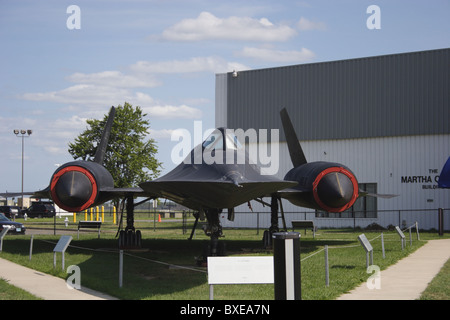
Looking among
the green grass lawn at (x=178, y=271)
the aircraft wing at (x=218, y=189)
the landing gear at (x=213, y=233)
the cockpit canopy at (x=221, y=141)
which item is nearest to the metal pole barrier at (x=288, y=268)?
the green grass lawn at (x=178, y=271)

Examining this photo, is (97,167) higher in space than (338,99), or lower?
lower

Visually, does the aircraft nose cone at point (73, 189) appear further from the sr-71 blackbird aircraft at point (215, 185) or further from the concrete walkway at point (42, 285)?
the concrete walkway at point (42, 285)

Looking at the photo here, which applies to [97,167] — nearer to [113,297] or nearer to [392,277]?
[113,297]

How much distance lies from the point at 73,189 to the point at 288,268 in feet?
28.8

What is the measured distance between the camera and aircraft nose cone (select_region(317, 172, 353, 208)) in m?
14.5

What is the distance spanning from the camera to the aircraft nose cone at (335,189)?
47.5ft

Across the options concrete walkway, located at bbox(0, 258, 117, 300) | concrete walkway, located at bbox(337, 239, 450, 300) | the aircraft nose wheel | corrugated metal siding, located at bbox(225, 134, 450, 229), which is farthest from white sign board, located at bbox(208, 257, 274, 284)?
corrugated metal siding, located at bbox(225, 134, 450, 229)

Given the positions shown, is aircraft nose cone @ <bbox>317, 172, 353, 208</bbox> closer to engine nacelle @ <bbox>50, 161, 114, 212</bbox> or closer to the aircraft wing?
the aircraft wing

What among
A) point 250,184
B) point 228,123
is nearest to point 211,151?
point 250,184

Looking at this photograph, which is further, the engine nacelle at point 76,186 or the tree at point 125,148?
the tree at point 125,148

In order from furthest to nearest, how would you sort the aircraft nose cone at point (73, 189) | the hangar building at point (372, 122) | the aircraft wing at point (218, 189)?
1. the hangar building at point (372, 122)
2. the aircraft nose cone at point (73, 189)
3. the aircraft wing at point (218, 189)

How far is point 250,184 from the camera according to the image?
31.0 feet

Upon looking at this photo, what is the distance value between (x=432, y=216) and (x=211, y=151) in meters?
21.4

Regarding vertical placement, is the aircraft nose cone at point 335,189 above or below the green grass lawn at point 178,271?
above
